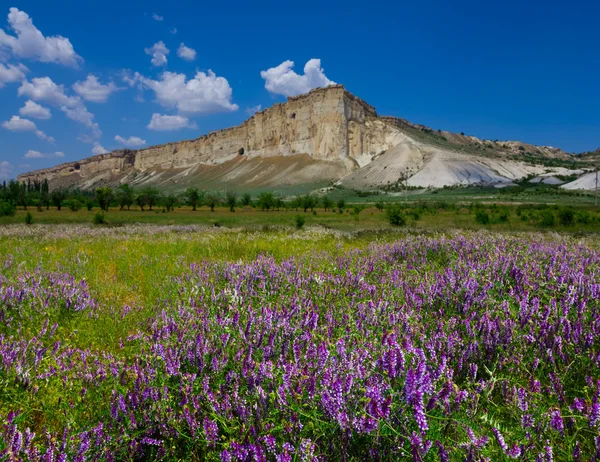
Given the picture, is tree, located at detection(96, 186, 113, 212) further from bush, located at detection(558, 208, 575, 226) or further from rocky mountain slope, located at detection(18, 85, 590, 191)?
rocky mountain slope, located at detection(18, 85, 590, 191)

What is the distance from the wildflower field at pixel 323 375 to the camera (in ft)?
4.71

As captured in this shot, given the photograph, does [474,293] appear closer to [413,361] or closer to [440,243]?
[413,361]

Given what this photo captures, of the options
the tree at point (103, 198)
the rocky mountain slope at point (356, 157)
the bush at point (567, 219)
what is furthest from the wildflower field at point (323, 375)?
the rocky mountain slope at point (356, 157)

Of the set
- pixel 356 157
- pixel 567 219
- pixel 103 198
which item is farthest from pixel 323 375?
pixel 356 157

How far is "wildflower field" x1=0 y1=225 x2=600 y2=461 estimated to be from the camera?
1.44 m

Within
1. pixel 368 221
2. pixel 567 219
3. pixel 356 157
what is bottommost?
pixel 368 221

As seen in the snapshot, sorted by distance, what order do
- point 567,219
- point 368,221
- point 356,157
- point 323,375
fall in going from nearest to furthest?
point 323,375 → point 567,219 → point 368,221 → point 356,157

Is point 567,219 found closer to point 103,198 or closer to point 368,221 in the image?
point 368,221

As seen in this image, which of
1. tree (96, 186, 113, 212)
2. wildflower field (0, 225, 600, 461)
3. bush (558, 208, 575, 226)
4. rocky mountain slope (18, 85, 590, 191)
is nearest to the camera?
wildflower field (0, 225, 600, 461)

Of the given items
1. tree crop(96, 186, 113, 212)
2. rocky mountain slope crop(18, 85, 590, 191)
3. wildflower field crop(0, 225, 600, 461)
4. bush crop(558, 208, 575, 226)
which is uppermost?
rocky mountain slope crop(18, 85, 590, 191)

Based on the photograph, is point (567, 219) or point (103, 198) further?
point (103, 198)

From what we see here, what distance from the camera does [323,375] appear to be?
5.76 ft

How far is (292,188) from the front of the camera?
169000mm

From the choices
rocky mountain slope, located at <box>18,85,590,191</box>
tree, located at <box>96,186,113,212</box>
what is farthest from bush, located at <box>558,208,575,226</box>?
rocky mountain slope, located at <box>18,85,590,191</box>
